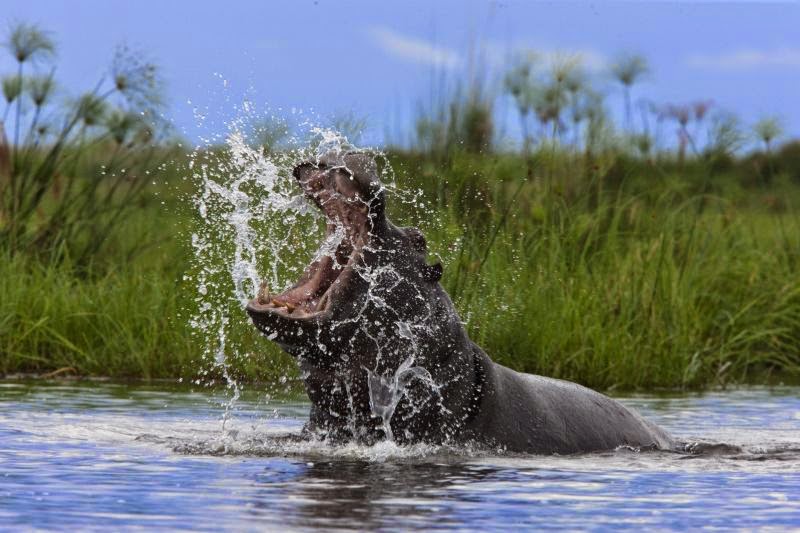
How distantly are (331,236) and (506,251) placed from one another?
15.2 feet

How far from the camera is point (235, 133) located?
7.00 meters

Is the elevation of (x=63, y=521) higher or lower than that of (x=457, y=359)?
lower

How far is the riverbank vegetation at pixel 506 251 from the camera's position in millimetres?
9586

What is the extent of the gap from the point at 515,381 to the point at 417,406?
499mm

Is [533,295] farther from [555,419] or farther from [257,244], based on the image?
[555,419]

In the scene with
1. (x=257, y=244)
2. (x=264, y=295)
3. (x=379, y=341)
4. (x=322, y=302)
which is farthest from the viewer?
(x=257, y=244)

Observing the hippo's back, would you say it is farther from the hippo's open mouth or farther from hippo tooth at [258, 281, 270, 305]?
hippo tooth at [258, 281, 270, 305]

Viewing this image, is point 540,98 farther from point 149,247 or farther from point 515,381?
point 515,381

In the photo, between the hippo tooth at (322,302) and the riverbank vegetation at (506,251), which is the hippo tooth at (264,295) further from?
the riverbank vegetation at (506,251)

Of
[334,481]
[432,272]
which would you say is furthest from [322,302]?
[334,481]

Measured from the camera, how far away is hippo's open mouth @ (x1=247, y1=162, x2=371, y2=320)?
5.43 meters

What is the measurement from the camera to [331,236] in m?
5.52

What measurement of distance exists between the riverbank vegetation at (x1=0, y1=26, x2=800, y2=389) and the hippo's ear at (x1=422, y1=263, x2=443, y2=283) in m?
3.13

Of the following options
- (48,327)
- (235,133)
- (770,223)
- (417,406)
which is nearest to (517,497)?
(417,406)
